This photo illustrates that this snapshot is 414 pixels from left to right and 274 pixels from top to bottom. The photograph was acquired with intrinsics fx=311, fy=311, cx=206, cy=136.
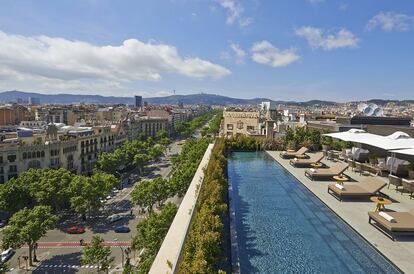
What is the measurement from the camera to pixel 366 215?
1817 cm

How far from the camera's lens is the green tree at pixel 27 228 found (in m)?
23.3

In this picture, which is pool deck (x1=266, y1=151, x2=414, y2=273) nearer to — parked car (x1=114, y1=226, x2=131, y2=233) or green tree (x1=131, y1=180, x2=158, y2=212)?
green tree (x1=131, y1=180, x2=158, y2=212)

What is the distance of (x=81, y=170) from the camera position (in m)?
51.5

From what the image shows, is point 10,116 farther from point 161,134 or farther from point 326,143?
point 326,143

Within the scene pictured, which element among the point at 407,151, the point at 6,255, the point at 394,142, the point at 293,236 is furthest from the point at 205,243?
the point at 394,142

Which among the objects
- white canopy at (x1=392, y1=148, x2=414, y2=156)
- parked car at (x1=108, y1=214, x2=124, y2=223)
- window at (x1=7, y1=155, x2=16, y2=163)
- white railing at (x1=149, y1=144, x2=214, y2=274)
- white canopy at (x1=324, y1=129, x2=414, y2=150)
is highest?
white canopy at (x1=324, y1=129, x2=414, y2=150)

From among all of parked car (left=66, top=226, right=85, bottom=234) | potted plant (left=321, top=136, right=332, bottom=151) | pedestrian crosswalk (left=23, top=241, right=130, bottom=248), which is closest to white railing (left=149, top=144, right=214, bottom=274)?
pedestrian crosswalk (left=23, top=241, right=130, bottom=248)

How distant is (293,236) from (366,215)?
5.47 m

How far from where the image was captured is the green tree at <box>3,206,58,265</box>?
23339 millimetres

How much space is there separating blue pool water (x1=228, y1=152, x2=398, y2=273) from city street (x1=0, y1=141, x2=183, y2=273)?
11.8m

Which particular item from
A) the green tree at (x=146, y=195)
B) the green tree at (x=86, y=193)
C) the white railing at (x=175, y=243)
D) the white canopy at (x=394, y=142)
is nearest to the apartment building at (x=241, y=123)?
the green tree at (x=146, y=195)

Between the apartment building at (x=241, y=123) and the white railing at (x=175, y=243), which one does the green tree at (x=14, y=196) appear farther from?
the apartment building at (x=241, y=123)

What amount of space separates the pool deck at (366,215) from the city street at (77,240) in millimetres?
16250

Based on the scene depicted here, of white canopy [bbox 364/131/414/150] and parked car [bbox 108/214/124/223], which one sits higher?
white canopy [bbox 364/131/414/150]
